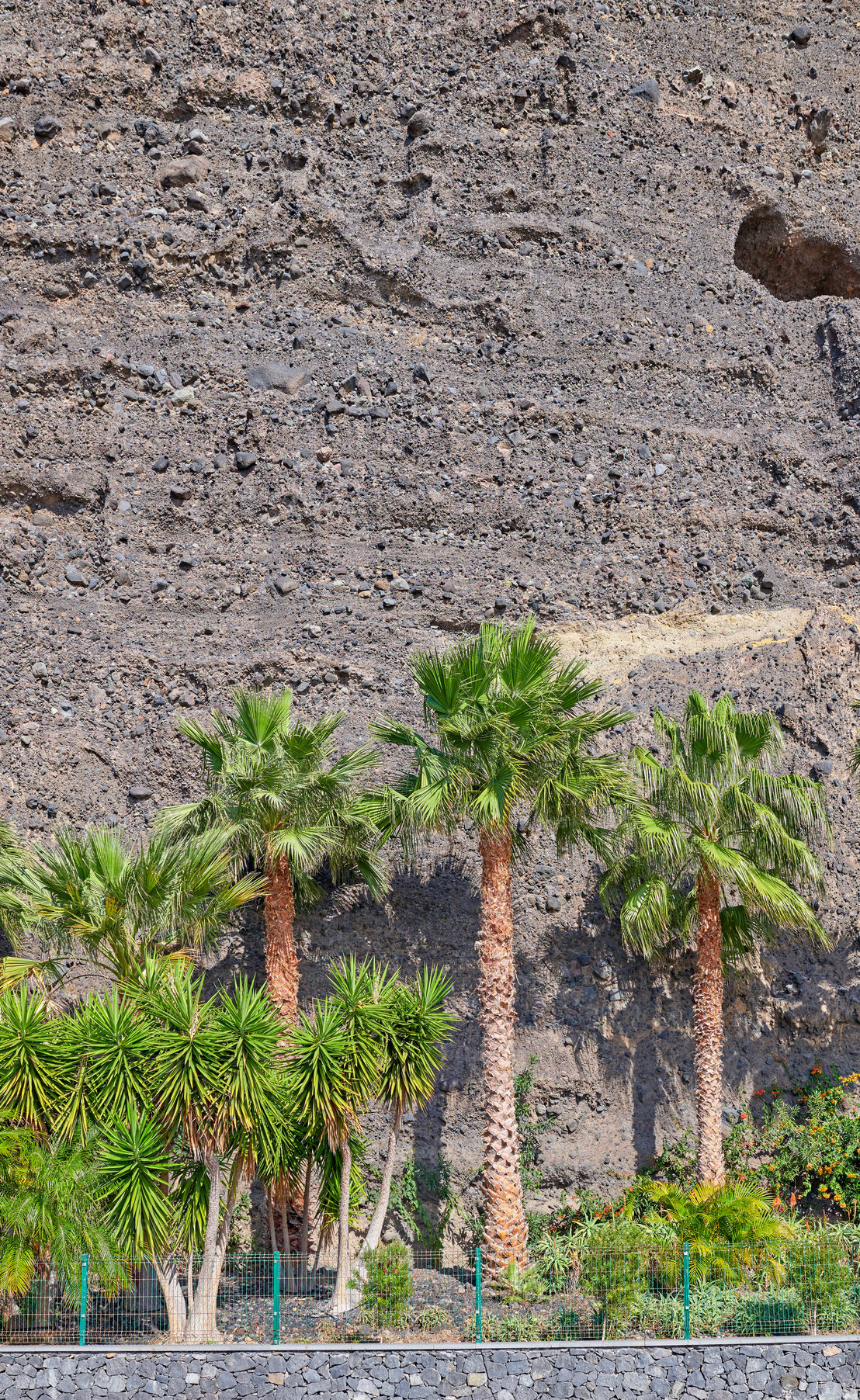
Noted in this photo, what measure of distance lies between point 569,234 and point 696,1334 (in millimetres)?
19766

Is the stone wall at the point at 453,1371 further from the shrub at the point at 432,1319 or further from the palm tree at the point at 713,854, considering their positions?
the palm tree at the point at 713,854

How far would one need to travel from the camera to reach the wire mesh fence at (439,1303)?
13.9 m

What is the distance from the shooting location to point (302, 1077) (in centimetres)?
1457

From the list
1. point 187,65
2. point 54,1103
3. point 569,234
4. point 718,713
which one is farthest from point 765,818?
point 187,65

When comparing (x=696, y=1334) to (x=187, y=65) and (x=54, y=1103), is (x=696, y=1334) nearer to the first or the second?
(x=54, y=1103)

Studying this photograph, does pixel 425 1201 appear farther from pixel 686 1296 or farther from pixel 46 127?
pixel 46 127

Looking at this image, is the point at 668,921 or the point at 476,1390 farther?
the point at 668,921

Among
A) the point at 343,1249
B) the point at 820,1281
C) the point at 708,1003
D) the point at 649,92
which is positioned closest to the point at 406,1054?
the point at 343,1249

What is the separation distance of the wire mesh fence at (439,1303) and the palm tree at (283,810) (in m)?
3.29

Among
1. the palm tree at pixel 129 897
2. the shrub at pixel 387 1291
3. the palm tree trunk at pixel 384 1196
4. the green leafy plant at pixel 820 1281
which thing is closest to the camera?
the shrub at pixel 387 1291

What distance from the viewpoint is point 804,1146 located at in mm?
18250

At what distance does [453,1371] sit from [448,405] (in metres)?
16.3

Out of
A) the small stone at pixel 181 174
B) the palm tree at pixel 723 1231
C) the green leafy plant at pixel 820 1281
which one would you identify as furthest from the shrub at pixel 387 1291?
the small stone at pixel 181 174

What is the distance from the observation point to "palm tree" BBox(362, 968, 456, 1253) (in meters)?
15.2
